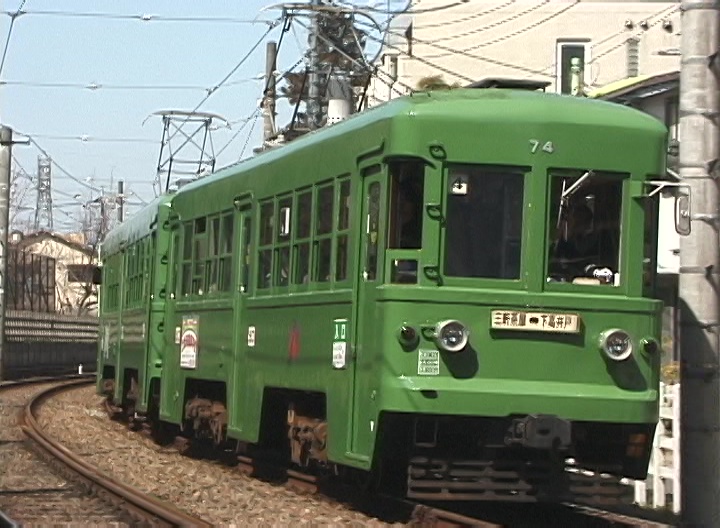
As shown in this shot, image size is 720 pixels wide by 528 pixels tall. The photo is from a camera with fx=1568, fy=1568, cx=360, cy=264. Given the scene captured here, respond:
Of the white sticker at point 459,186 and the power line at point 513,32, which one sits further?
the power line at point 513,32

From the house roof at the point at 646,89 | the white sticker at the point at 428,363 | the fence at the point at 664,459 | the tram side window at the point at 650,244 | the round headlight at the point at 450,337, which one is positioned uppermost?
the house roof at the point at 646,89

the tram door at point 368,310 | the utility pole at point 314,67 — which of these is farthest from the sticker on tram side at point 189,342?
the utility pole at point 314,67

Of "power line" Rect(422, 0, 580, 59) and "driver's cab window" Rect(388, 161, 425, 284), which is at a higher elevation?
"power line" Rect(422, 0, 580, 59)

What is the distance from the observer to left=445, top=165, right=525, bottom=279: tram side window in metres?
10.3

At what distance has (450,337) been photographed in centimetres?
1014

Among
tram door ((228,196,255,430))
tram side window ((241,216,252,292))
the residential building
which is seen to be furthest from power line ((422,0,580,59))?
the residential building

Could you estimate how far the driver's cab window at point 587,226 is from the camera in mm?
10508

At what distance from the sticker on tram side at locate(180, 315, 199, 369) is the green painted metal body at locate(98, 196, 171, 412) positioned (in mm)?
1247

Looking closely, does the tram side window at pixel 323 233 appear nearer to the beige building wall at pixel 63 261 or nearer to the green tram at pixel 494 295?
the green tram at pixel 494 295

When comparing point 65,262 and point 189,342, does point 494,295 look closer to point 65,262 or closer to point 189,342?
point 189,342

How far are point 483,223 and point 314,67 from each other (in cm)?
1799

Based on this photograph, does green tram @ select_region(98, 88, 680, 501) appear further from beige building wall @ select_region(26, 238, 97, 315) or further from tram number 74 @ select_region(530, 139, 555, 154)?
beige building wall @ select_region(26, 238, 97, 315)

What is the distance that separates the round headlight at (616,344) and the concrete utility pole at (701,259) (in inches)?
22.2

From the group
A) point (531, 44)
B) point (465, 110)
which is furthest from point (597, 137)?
point (531, 44)
